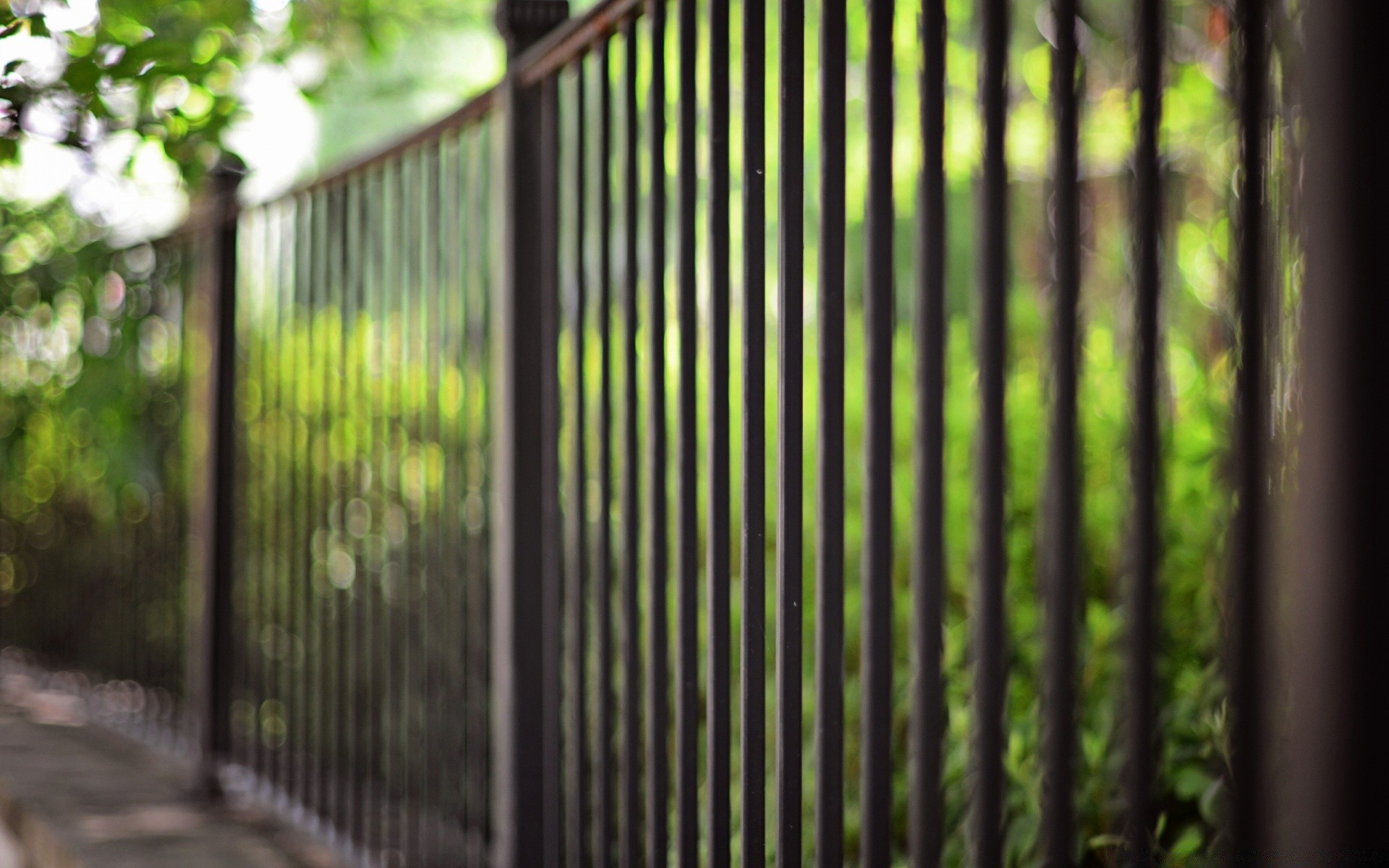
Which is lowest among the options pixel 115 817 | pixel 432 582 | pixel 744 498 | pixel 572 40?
pixel 115 817

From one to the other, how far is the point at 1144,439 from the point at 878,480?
375 millimetres

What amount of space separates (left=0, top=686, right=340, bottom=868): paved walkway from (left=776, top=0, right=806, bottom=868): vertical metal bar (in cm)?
193

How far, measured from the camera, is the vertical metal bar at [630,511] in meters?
1.89

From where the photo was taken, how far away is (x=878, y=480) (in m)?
A: 1.36

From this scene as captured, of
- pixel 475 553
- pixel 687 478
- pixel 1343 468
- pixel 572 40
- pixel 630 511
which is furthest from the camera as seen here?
pixel 475 553

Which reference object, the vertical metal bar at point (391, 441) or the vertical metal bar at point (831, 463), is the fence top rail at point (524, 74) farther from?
the vertical metal bar at point (831, 463)

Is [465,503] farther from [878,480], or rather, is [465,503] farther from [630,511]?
[878,480]

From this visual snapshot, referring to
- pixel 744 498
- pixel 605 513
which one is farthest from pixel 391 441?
pixel 744 498

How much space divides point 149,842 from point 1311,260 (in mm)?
3216

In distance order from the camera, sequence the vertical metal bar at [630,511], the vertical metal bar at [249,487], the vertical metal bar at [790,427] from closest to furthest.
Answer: the vertical metal bar at [790,427]
the vertical metal bar at [630,511]
the vertical metal bar at [249,487]

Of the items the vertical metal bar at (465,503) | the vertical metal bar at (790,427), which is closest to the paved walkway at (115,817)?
the vertical metal bar at (465,503)

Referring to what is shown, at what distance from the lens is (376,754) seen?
324cm

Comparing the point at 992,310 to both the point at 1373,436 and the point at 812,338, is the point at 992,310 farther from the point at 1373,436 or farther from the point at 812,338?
the point at 812,338

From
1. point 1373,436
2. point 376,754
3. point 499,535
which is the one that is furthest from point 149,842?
point 1373,436
